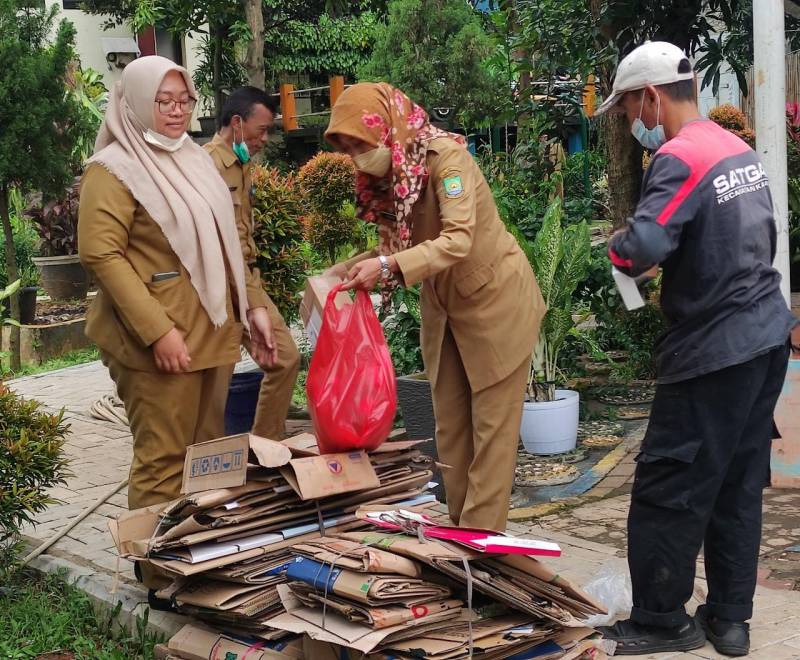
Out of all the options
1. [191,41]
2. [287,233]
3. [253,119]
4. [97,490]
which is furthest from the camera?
[191,41]

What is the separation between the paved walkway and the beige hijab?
1.18 metres

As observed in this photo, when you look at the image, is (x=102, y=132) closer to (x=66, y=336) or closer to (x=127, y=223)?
(x=127, y=223)

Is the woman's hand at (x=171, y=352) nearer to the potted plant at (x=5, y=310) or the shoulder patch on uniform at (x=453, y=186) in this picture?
the shoulder patch on uniform at (x=453, y=186)

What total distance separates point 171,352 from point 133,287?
28 cm

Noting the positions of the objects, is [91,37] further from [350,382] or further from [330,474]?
[330,474]

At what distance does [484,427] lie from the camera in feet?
13.4

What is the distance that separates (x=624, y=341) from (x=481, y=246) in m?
3.64

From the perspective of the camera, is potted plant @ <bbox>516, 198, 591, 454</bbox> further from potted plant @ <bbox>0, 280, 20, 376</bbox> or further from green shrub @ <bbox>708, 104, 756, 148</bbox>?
green shrub @ <bbox>708, 104, 756, 148</bbox>

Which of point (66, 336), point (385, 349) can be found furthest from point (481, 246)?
point (66, 336)

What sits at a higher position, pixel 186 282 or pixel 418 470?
pixel 186 282

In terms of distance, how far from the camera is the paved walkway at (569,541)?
151 inches

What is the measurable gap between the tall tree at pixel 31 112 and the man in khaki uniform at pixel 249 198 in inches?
213

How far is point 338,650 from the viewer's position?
3230 millimetres

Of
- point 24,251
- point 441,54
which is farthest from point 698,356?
point 441,54
